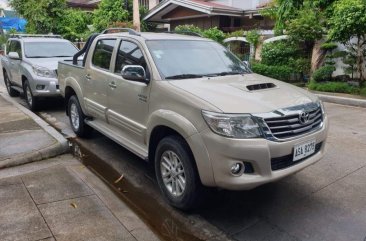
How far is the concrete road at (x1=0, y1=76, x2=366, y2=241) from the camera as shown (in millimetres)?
3539

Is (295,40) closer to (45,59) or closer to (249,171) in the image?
(45,59)

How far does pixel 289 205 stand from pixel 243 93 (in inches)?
54.3

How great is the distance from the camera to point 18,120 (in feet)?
24.4

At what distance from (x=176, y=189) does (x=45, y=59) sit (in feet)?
Result: 21.3

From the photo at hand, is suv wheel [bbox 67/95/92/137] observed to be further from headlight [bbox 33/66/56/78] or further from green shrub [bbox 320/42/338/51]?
green shrub [bbox 320/42/338/51]

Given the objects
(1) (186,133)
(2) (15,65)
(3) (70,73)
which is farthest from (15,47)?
(1) (186,133)

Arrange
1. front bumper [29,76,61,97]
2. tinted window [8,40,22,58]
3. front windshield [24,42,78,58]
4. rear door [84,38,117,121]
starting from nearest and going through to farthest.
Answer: rear door [84,38,117,121]
front bumper [29,76,61,97]
front windshield [24,42,78,58]
tinted window [8,40,22,58]

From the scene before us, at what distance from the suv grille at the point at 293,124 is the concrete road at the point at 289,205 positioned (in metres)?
0.91

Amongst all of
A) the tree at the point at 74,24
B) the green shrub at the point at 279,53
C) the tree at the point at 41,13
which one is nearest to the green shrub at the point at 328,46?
the green shrub at the point at 279,53

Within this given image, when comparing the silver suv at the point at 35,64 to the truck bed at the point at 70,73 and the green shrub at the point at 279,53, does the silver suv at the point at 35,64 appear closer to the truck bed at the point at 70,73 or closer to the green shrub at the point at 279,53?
the truck bed at the point at 70,73

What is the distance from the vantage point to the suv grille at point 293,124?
3.40m

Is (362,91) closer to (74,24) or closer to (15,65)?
(15,65)

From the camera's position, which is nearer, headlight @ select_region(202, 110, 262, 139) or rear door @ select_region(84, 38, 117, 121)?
headlight @ select_region(202, 110, 262, 139)

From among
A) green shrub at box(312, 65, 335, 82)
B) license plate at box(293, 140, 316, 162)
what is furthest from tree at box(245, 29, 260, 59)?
license plate at box(293, 140, 316, 162)
